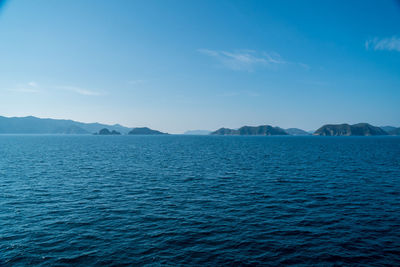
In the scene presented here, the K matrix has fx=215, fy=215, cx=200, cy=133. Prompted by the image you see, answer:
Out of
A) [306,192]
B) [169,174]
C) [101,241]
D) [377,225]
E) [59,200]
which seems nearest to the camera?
[101,241]

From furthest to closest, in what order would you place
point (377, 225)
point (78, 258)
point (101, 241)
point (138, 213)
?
point (138, 213) → point (377, 225) → point (101, 241) → point (78, 258)

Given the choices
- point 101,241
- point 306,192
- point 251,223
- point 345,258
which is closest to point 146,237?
point 101,241

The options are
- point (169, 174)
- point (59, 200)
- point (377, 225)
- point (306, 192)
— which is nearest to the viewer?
point (377, 225)

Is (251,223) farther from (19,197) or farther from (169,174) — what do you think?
(19,197)

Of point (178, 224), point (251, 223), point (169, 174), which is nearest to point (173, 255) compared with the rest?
point (178, 224)

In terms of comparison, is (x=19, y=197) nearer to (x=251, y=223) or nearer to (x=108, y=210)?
(x=108, y=210)

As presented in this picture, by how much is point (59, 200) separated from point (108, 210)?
8828 millimetres

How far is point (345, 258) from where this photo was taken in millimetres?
16844

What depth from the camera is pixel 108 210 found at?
26.3 meters

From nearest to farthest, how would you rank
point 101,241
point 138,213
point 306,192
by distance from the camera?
point 101,241
point 138,213
point 306,192

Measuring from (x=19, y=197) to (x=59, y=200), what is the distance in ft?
20.8

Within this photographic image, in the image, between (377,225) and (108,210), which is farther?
(108,210)

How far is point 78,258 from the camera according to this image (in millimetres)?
16625

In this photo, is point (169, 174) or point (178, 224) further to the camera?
point (169, 174)
